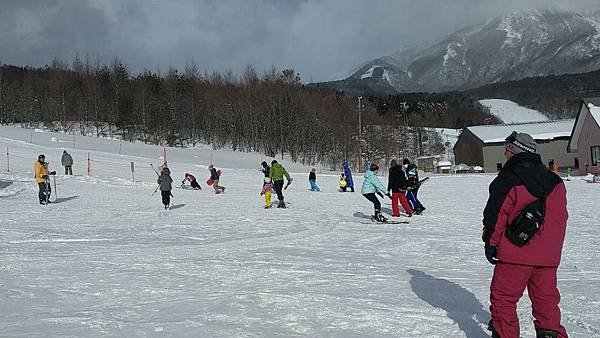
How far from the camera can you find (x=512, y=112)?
624ft

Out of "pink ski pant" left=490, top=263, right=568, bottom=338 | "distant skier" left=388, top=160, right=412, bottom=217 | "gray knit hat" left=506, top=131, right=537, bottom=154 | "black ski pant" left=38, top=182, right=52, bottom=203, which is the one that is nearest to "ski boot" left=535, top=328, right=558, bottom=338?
"pink ski pant" left=490, top=263, right=568, bottom=338

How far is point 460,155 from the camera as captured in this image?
88062 mm


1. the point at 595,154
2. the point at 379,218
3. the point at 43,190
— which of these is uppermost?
the point at 595,154

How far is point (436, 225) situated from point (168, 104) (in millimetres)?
78785

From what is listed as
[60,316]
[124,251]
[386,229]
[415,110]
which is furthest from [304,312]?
[415,110]

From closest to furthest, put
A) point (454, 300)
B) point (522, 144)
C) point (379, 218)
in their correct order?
point (522, 144) → point (454, 300) → point (379, 218)

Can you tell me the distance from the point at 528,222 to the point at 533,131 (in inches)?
3345

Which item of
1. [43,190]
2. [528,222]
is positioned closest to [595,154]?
[43,190]

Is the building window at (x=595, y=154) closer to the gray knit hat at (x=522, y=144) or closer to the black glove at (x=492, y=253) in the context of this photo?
the gray knit hat at (x=522, y=144)

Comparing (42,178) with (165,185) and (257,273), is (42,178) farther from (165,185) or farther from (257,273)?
(257,273)

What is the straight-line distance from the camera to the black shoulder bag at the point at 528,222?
13.6 feet

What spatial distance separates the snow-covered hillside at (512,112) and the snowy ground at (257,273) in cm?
17577

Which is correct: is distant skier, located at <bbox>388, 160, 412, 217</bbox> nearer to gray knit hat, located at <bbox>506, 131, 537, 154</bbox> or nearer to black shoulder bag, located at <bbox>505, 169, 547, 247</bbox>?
gray knit hat, located at <bbox>506, 131, 537, 154</bbox>

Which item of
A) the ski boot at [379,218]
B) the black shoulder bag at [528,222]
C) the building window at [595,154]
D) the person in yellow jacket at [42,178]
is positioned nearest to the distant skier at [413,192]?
the ski boot at [379,218]
